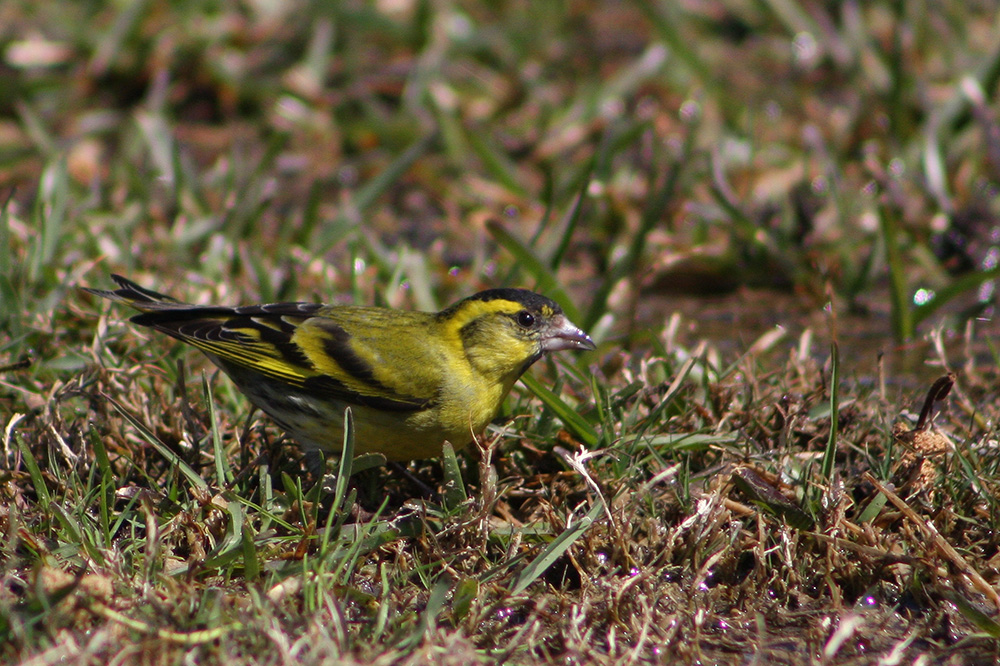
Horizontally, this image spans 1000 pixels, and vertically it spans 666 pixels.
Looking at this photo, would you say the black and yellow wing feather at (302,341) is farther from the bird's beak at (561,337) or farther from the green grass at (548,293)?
the bird's beak at (561,337)

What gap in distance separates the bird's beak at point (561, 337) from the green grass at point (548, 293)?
6.0 inches

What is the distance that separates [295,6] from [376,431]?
474cm

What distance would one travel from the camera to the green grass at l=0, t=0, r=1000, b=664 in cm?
312

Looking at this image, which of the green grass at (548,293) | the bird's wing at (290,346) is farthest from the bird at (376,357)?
the green grass at (548,293)

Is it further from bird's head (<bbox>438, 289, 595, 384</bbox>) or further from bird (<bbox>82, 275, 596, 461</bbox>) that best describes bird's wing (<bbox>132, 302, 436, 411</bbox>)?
bird's head (<bbox>438, 289, 595, 384</bbox>)

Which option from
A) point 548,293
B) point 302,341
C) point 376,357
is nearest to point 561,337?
point 376,357

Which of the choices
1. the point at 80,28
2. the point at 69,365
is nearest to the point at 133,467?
the point at 69,365

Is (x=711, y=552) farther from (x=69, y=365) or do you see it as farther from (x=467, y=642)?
(x=69, y=365)

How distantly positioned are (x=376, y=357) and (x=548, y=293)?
3.97 ft

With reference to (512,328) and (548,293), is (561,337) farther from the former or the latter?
(548,293)

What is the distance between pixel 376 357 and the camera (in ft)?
13.0

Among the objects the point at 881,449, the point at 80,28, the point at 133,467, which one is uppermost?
the point at 80,28

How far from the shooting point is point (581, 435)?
379cm

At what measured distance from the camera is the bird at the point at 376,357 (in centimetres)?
377
